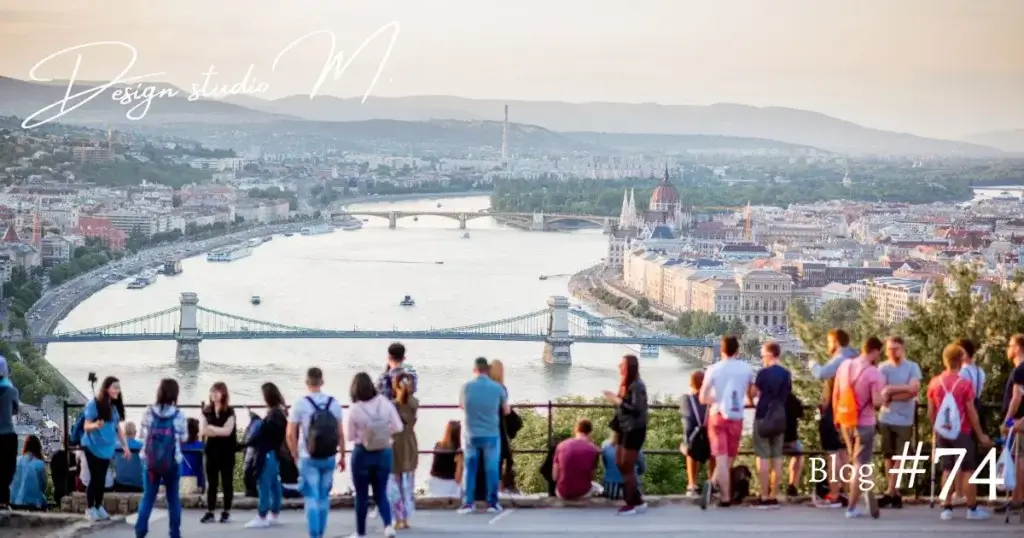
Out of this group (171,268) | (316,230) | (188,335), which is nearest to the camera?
(188,335)

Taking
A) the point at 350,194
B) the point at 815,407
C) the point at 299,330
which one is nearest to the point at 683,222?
the point at 350,194

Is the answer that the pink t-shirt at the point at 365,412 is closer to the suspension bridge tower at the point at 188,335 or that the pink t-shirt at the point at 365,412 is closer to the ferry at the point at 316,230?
the suspension bridge tower at the point at 188,335

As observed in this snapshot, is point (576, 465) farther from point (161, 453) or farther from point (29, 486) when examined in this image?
point (29, 486)

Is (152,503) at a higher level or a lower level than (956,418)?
lower

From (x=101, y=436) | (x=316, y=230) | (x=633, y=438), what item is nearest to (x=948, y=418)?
(x=633, y=438)

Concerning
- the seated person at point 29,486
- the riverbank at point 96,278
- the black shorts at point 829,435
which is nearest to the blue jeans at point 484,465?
the black shorts at point 829,435

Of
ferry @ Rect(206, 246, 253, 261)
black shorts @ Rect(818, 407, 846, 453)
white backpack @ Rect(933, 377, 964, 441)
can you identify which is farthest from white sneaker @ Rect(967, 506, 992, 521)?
ferry @ Rect(206, 246, 253, 261)

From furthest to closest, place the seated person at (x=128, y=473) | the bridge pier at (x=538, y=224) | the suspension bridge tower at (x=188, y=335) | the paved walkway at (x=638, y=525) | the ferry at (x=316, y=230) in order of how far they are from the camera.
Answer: the bridge pier at (x=538, y=224)
the ferry at (x=316, y=230)
the suspension bridge tower at (x=188, y=335)
the seated person at (x=128, y=473)
the paved walkway at (x=638, y=525)
